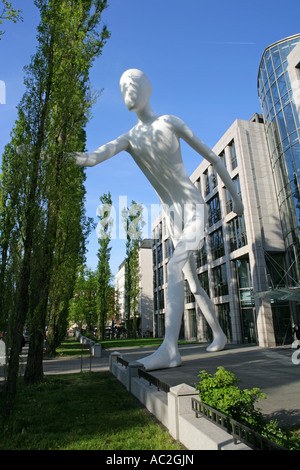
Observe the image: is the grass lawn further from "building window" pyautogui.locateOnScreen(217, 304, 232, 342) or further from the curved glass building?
"building window" pyautogui.locateOnScreen(217, 304, 232, 342)

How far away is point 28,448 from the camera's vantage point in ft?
13.2

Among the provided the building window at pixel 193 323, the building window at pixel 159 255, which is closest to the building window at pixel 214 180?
the building window at pixel 193 323

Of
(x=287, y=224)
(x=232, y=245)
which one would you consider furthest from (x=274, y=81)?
(x=232, y=245)

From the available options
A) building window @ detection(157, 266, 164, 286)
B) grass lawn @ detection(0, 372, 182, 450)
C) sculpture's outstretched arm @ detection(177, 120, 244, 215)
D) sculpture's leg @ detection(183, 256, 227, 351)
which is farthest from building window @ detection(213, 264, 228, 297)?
grass lawn @ detection(0, 372, 182, 450)

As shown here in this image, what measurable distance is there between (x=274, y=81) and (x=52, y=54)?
54.0ft

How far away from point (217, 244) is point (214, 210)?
279cm

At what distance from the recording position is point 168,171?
8.83m

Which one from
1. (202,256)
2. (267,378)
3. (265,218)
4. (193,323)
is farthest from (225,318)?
(267,378)

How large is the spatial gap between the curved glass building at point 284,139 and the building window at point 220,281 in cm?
509

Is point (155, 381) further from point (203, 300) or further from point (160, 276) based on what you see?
point (160, 276)

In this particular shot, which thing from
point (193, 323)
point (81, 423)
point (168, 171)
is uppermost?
point (168, 171)

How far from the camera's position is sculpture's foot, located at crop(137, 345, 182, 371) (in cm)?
767

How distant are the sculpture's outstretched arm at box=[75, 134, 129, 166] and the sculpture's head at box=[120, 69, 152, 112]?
3.02 ft

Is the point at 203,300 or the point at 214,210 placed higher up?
the point at 214,210
